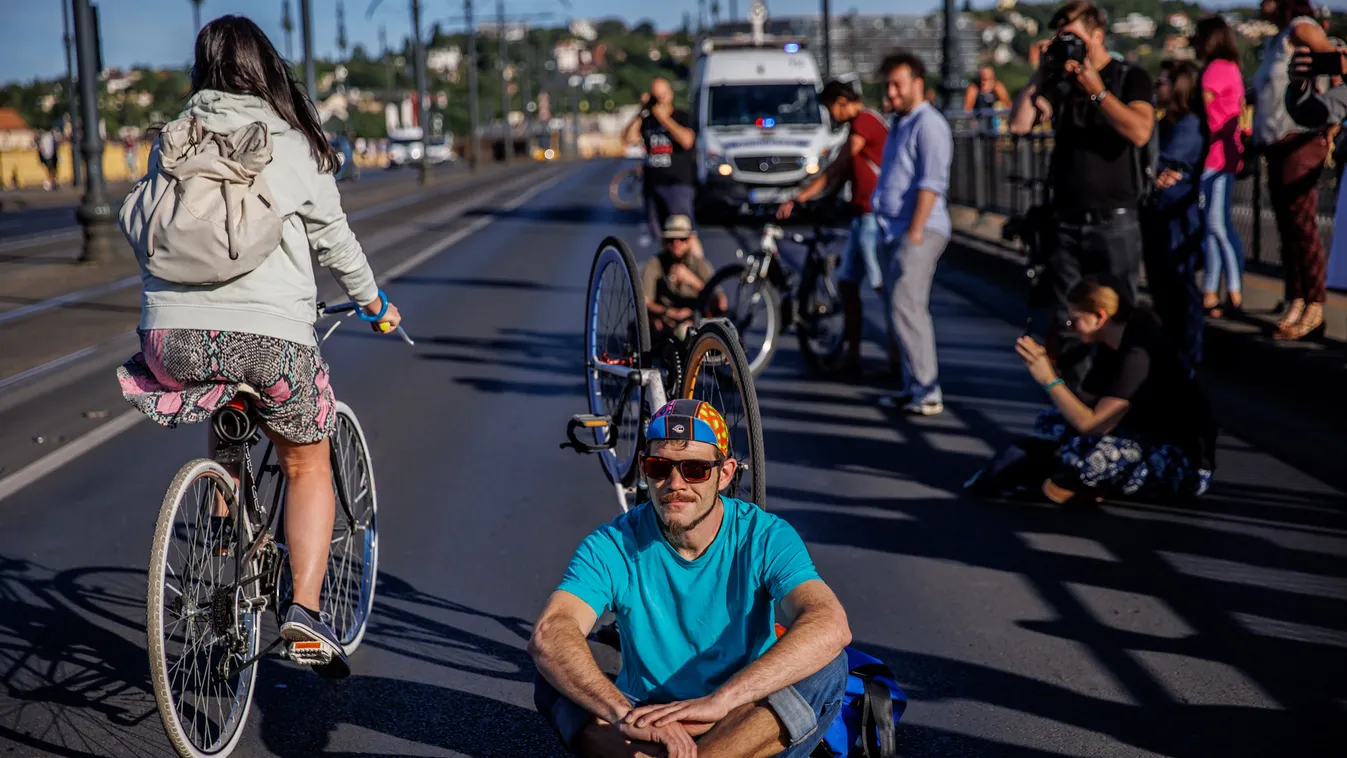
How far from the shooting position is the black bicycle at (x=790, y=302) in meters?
10.7

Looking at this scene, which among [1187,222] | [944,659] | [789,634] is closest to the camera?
[789,634]

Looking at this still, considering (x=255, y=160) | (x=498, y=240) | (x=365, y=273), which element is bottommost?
(x=498, y=240)

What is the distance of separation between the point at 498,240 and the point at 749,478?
19968 mm

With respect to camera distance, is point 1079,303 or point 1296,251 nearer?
point 1079,303

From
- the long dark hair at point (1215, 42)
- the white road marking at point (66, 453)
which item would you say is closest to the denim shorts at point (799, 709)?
the white road marking at point (66, 453)

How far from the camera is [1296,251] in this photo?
31.9ft

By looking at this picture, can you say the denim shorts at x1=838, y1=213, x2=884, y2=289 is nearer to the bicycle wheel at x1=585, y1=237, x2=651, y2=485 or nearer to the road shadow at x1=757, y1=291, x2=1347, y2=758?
the road shadow at x1=757, y1=291, x2=1347, y2=758

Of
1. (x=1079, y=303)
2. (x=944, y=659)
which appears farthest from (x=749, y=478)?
(x=1079, y=303)

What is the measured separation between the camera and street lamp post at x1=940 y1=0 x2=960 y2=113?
66.6 feet

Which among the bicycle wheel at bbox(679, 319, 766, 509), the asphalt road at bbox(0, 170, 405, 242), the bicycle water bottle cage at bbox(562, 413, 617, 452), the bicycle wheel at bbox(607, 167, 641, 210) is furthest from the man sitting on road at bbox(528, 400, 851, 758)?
the bicycle wheel at bbox(607, 167, 641, 210)

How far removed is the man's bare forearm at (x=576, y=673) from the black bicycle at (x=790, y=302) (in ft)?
22.5

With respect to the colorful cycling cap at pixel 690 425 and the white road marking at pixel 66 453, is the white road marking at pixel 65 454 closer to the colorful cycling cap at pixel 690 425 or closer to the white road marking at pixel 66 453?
the white road marking at pixel 66 453

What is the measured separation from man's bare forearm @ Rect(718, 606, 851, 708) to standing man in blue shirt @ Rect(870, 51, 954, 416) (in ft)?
18.6

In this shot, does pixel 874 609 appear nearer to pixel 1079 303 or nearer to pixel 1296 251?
pixel 1079 303
